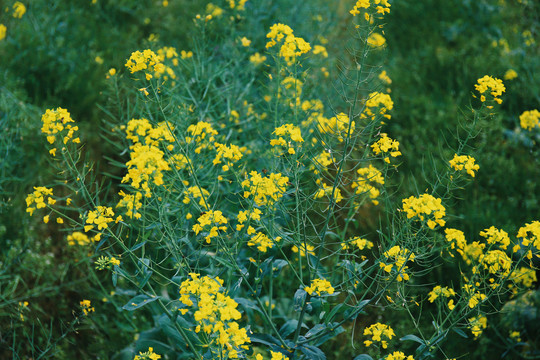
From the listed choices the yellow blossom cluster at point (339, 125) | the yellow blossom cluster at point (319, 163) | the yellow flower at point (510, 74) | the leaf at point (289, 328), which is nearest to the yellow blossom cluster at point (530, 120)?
the yellow flower at point (510, 74)

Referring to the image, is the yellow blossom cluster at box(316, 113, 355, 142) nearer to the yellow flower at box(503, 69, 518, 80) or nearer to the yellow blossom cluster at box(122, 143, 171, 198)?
the yellow blossom cluster at box(122, 143, 171, 198)

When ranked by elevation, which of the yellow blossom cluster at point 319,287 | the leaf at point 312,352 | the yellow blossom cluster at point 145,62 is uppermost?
the yellow blossom cluster at point 145,62

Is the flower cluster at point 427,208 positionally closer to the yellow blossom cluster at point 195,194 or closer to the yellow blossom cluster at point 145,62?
the yellow blossom cluster at point 195,194

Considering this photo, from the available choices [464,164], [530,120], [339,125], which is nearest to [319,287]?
[464,164]

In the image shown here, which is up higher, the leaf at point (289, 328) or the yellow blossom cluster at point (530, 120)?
the yellow blossom cluster at point (530, 120)

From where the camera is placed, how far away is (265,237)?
2346 millimetres

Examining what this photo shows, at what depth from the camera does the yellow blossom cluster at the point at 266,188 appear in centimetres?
223

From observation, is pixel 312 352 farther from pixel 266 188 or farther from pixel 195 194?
pixel 195 194

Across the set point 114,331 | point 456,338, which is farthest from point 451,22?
point 114,331

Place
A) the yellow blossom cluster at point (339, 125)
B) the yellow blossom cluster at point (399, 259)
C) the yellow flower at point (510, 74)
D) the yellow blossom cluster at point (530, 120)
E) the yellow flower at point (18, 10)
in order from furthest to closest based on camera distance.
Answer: the yellow flower at point (18, 10) → the yellow flower at point (510, 74) → the yellow blossom cluster at point (530, 120) → the yellow blossom cluster at point (339, 125) → the yellow blossom cluster at point (399, 259)

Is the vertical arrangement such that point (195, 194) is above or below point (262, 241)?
above

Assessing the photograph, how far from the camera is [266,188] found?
7.38ft

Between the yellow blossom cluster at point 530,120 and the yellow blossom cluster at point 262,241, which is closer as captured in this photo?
the yellow blossom cluster at point 262,241

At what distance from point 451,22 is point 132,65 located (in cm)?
469
